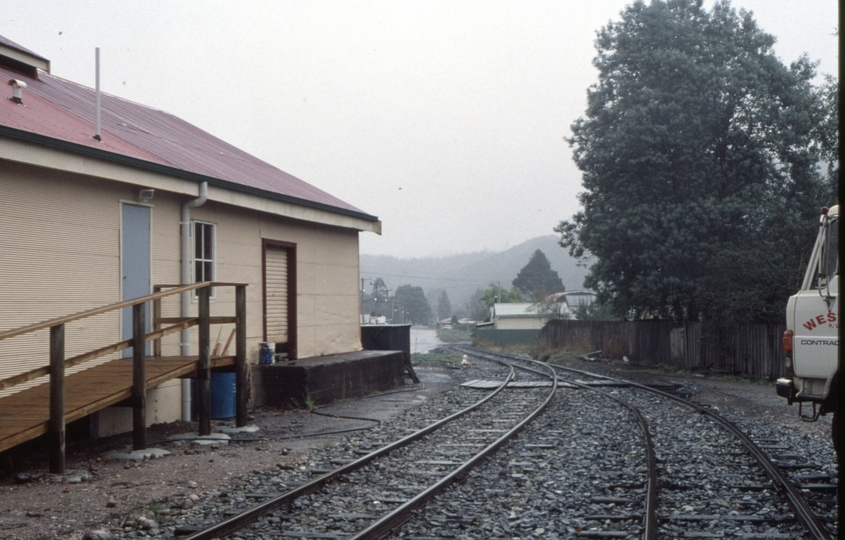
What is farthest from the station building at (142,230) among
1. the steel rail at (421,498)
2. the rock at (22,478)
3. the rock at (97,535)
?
the steel rail at (421,498)

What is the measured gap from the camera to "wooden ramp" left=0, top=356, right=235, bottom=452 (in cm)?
760

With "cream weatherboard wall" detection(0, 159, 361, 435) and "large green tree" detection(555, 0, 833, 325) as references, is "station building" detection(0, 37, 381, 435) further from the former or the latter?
"large green tree" detection(555, 0, 833, 325)

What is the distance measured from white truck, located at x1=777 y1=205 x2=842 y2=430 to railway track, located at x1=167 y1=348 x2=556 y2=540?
3.44 meters

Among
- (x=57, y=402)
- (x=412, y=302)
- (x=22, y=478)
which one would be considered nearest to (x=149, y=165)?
(x=57, y=402)

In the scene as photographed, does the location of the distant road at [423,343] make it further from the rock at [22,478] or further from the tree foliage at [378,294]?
the rock at [22,478]

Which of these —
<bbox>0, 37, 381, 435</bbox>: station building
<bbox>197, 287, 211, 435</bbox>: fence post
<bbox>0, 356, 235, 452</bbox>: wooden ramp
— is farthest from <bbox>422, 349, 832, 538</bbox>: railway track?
<bbox>0, 37, 381, 435</bbox>: station building

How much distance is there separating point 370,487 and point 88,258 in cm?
500

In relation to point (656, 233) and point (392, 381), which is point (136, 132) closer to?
point (392, 381)

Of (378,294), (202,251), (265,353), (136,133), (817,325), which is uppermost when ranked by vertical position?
(136,133)

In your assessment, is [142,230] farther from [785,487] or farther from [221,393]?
[785,487]

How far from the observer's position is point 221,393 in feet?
40.0

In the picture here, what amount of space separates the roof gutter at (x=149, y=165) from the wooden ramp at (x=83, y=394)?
2.61m

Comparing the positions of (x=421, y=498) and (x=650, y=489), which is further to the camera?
(x=650, y=489)

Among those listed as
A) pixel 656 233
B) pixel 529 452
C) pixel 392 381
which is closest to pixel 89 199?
pixel 529 452
